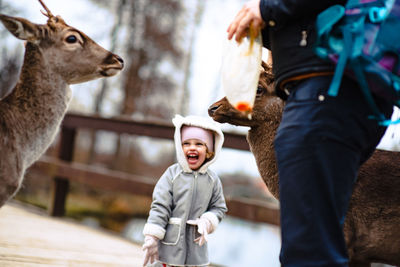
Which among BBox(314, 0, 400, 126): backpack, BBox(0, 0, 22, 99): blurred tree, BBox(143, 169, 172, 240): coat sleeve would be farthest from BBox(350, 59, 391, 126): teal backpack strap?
BBox(0, 0, 22, 99): blurred tree

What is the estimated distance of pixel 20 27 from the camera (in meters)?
2.36

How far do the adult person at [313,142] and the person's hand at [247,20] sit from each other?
0.10 feet

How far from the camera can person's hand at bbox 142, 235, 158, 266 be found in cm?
190

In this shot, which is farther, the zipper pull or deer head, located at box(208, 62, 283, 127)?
deer head, located at box(208, 62, 283, 127)

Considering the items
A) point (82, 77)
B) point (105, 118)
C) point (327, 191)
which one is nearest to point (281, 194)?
point (327, 191)

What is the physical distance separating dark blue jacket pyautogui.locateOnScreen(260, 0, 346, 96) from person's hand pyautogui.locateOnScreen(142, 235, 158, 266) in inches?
41.7

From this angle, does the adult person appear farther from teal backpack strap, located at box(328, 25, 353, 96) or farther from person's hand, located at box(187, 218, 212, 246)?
person's hand, located at box(187, 218, 212, 246)

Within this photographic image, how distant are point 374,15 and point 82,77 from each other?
2.06 metres

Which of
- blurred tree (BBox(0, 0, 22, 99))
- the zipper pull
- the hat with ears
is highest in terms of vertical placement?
blurred tree (BBox(0, 0, 22, 99))

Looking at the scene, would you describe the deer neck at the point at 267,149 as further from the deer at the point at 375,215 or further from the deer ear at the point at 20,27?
→ the deer ear at the point at 20,27

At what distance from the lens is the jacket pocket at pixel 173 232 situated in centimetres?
201

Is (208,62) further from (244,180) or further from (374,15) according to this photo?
(374,15)

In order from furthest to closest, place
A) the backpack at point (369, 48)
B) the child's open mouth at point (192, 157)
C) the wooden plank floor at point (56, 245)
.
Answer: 1. the wooden plank floor at point (56, 245)
2. the child's open mouth at point (192, 157)
3. the backpack at point (369, 48)

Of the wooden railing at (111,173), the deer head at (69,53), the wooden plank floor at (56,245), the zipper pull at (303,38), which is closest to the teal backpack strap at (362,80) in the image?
the zipper pull at (303,38)
